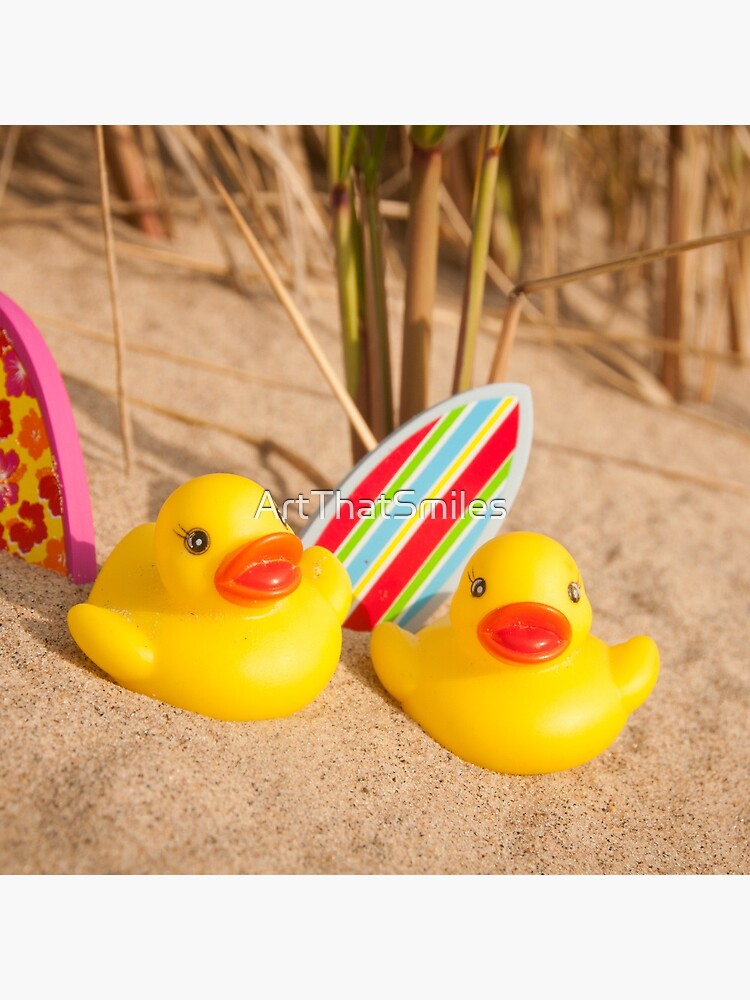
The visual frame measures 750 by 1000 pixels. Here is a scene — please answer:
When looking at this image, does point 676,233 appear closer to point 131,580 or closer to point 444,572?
point 444,572

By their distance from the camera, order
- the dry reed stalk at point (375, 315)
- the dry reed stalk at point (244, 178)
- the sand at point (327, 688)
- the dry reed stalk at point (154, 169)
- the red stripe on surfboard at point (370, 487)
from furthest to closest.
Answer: the dry reed stalk at point (154, 169) < the dry reed stalk at point (244, 178) < the dry reed stalk at point (375, 315) < the red stripe on surfboard at point (370, 487) < the sand at point (327, 688)

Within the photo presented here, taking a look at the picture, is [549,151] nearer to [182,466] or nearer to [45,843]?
[182,466]

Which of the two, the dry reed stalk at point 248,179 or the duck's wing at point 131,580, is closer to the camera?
the duck's wing at point 131,580

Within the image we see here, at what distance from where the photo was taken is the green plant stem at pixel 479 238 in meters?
1.19

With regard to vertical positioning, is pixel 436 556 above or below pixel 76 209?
below

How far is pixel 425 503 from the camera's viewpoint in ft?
3.94

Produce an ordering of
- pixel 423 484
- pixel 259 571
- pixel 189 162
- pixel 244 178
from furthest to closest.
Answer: pixel 189 162 < pixel 244 178 < pixel 423 484 < pixel 259 571

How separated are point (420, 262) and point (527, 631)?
0.55 m

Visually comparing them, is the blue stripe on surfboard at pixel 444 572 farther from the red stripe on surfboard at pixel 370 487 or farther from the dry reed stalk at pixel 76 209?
the dry reed stalk at pixel 76 209

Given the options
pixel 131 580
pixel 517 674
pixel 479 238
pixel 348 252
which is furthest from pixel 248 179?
pixel 517 674

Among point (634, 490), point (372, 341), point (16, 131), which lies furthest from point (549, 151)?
point (16, 131)

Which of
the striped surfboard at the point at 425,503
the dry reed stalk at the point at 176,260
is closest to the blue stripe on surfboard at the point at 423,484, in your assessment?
the striped surfboard at the point at 425,503

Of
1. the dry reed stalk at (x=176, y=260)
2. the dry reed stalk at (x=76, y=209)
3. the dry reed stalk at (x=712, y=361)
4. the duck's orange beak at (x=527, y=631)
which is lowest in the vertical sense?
the dry reed stalk at (x=712, y=361)

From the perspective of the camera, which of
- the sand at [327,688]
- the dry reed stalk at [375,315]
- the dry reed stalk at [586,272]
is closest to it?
the sand at [327,688]
